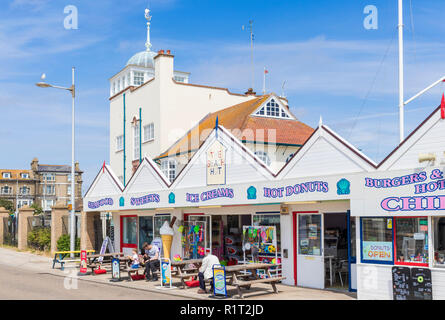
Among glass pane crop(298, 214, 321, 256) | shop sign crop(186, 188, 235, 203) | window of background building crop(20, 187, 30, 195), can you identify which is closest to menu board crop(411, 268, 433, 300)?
glass pane crop(298, 214, 321, 256)

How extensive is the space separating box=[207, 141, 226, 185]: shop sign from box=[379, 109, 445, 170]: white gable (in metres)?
6.32

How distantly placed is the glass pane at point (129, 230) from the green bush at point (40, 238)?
881 centimetres

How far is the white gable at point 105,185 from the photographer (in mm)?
24406

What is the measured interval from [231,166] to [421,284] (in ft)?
24.8

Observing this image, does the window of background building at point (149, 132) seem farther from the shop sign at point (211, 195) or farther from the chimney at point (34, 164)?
the chimney at point (34, 164)

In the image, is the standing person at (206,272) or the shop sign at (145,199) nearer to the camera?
the standing person at (206,272)

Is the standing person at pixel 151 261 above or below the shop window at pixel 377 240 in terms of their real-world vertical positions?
below

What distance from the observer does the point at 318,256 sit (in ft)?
49.6

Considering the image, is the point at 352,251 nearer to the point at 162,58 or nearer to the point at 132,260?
the point at 132,260

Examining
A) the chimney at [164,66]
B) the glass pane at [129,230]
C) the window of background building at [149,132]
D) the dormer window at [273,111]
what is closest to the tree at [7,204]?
the window of background building at [149,132]

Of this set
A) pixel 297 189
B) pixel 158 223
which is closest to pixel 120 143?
pixel 158 223

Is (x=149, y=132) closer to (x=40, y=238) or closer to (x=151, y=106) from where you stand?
(x=151, y=106)
